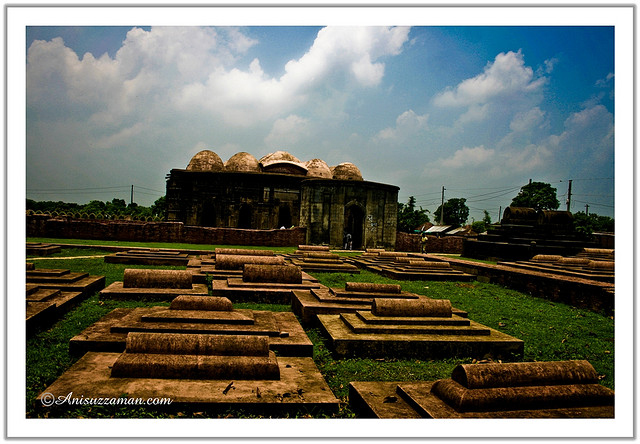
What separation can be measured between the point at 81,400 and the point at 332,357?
2.90m

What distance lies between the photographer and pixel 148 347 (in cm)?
452

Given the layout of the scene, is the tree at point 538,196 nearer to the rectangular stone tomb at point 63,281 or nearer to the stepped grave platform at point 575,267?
the stepped grave platform at point 575,267

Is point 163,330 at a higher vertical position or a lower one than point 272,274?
lower

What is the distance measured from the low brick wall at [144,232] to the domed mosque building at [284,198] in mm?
4516

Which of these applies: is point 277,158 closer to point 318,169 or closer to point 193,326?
point 318,169

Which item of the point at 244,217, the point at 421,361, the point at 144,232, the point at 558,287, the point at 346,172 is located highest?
the point at 346,172

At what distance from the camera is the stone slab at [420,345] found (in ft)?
19.4

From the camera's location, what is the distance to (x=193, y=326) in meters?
5.53

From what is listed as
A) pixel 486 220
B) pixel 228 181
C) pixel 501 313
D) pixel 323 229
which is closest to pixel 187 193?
pixel 228 181

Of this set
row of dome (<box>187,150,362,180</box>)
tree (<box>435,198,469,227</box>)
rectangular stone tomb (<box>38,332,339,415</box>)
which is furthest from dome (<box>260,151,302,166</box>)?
tree (<box>435,198,469,227</box>)

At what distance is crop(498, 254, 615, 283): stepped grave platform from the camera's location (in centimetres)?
1225

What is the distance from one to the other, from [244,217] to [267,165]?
15.5 ft

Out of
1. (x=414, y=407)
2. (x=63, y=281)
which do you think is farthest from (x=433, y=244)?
(x=414, y=407)
